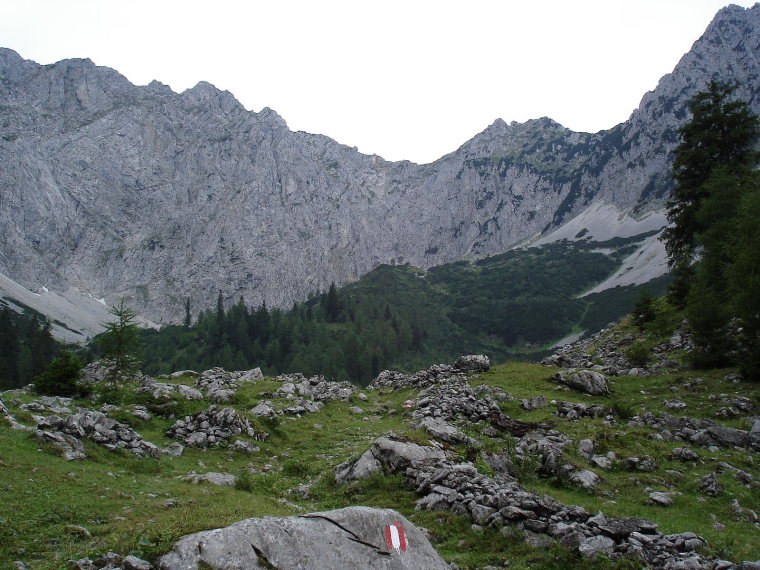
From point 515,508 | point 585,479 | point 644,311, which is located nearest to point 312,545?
point 515,508

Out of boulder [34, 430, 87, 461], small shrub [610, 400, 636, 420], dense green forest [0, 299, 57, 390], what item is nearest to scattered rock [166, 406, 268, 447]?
boulder [34, 430, 87, 461]

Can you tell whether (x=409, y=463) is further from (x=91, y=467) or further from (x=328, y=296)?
(x=328, y=296)

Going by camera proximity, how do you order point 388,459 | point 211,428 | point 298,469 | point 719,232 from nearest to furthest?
point 388,459
point 298,469
point 211,428
point 719,232

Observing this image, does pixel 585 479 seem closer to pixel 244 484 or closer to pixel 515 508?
pixel 515 508

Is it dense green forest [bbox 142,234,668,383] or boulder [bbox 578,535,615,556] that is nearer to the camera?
boulder [bbox 578,535,615,556]

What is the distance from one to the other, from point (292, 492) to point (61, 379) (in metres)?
20.7

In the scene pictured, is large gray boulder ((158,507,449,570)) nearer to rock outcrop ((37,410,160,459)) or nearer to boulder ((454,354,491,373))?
rock outcrop ((37,410,160,459))

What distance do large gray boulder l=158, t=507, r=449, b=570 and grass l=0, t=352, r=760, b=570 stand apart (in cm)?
97

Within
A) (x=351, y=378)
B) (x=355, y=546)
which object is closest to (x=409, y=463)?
(x=355, y=546)

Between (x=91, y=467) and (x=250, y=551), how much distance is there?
478 inches

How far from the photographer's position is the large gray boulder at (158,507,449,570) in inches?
312

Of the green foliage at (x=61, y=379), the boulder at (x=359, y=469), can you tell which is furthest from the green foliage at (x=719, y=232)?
the green foliage at (x=61, y=379)

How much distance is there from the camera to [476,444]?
71.4ft

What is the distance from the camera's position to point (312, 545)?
8.53m
